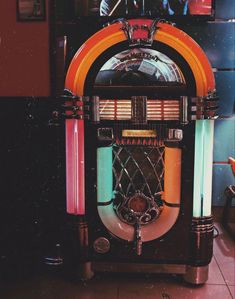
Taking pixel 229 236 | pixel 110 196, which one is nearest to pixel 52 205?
pixel 110 196

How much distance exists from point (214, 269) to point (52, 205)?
1386mm

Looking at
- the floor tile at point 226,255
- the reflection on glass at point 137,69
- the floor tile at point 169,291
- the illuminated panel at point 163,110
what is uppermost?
the reflection on glass at point 137,69

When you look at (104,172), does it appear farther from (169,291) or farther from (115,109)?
(169,291)

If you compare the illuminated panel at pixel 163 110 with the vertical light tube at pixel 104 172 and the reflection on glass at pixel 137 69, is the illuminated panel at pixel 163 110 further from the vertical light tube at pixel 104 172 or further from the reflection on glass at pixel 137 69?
the vertical light tube at pixel 104 172

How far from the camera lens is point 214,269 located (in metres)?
2.85

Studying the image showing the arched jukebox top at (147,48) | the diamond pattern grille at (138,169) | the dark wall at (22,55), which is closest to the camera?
the arched jukebox top at (147,48)

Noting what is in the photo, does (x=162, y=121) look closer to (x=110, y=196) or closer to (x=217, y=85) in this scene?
(x=110, y=196)

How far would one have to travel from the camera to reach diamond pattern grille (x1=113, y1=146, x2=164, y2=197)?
8.36 ft

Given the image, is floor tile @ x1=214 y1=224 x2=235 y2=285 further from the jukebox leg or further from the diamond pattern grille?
the diamond pattern grille

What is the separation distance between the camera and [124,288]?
258 cm

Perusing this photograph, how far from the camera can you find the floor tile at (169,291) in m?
2.48

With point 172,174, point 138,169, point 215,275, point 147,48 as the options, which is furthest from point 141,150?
point 215,275

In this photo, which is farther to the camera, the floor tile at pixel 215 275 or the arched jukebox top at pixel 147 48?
the floor tile at pixel 215 275

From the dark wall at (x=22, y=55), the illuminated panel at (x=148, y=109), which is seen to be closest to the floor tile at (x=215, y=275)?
the illuminated panel at (x=148, y=109)
